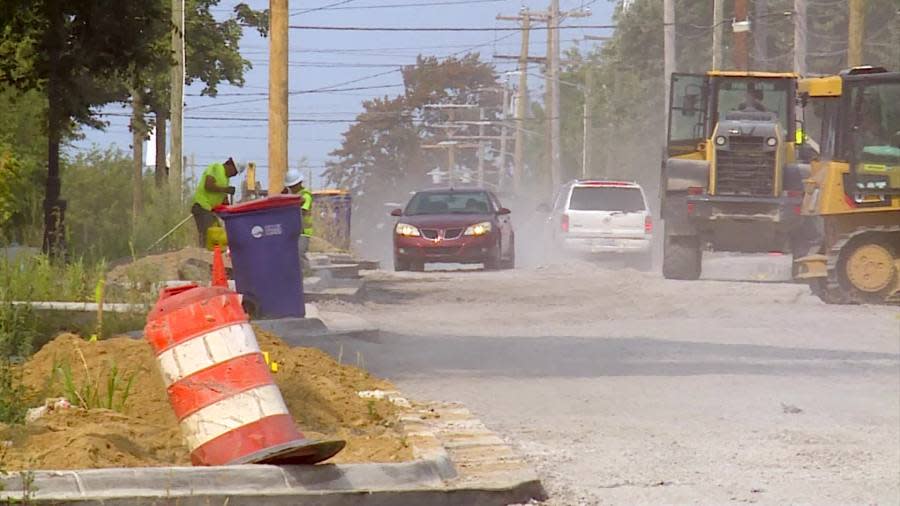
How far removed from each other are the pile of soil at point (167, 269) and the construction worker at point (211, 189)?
0.52 m

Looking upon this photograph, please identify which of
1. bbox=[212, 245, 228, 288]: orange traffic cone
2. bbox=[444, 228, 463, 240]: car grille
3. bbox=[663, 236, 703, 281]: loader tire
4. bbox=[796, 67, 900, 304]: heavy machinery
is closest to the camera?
bbox=[212, 245, 228, 288]: orange traffic cone

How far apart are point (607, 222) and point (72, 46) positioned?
59.9 feet

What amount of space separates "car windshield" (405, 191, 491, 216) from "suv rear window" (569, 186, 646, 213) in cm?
229

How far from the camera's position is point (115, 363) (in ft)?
34.9

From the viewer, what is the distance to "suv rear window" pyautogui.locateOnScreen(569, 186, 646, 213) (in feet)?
120

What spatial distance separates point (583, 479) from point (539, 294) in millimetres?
16904

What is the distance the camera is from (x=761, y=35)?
6638 centimetres

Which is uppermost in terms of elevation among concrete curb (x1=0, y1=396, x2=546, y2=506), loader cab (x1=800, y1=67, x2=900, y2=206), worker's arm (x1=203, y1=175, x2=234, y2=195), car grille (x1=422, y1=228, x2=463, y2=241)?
loader cab (x1=800, y1=67, x2=900, y2=206)

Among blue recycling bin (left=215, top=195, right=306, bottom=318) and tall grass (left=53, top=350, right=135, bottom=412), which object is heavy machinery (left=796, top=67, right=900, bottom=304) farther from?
tall grass (left=53, top=350, right=135, bottom=412)

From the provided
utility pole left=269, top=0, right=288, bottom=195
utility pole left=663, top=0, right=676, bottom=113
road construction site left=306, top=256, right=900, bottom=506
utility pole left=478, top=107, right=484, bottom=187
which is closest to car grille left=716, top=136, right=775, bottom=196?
road construction site left=306, top=256, right=900, bottom=506

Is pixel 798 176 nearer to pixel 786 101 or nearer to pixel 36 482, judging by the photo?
pixel 786 101

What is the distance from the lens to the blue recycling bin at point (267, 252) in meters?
15.7

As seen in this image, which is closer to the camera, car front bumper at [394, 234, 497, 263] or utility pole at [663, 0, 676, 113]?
car front bumper at [394, 234, 497, 263]

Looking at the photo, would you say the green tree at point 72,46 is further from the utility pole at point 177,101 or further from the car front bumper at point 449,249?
the utility pole at point 177,101
